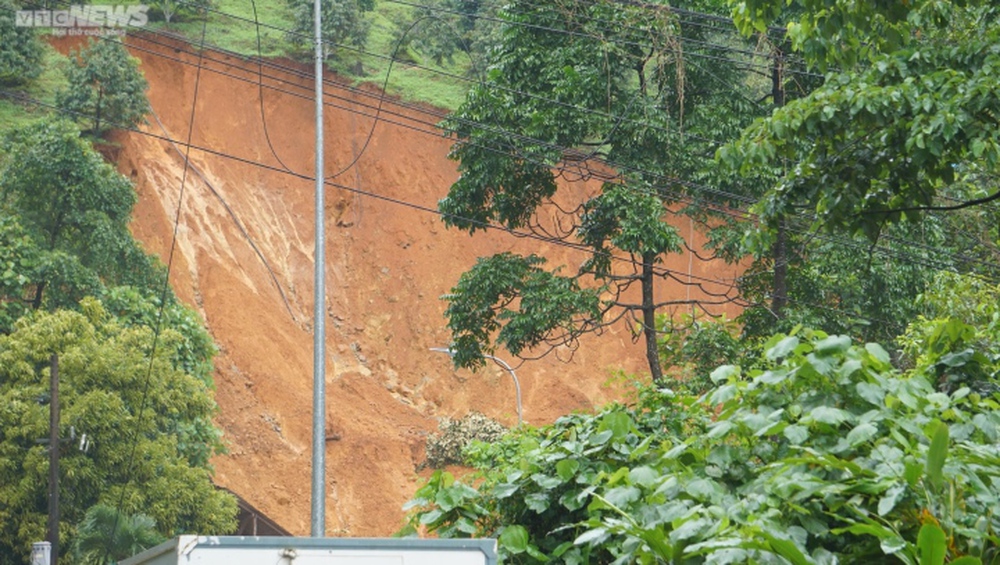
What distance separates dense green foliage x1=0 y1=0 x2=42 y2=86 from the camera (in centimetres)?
4506

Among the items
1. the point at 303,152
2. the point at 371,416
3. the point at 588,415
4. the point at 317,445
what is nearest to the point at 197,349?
the point at 371,416

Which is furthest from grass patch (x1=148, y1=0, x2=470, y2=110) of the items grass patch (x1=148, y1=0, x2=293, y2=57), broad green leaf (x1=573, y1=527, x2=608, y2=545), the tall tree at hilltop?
broad green leaf (x1=573, y1=527, x2=608, y2=545)

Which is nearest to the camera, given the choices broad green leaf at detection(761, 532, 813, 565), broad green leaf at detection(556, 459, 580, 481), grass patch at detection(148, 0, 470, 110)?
broad green leaf at detection(761, 532, 813, 565)

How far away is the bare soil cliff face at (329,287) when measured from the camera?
42000 mm

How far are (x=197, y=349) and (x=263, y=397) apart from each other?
669cm

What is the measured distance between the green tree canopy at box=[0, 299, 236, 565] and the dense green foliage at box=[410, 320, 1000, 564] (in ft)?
83.7

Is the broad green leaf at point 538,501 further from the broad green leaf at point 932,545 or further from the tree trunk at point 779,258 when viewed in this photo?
the tree trunk at point 779,258

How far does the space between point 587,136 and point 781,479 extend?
61.1 feet

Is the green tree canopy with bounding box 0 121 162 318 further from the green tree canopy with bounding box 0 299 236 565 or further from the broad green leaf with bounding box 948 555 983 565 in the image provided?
the broad green leaf with bounding box 948 555 983 565

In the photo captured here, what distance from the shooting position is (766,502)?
184 inches

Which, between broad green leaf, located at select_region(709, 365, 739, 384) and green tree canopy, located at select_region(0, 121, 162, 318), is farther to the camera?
green tree canopy, located at select_region(0, 121, 162, 318)

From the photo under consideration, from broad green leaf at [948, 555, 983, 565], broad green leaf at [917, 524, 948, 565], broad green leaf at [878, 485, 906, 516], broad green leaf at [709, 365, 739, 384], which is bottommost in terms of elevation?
broad green leaf at [948, 555, 983, 565]

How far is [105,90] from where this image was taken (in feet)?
143

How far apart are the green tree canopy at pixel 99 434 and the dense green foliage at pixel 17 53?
15631 mm
